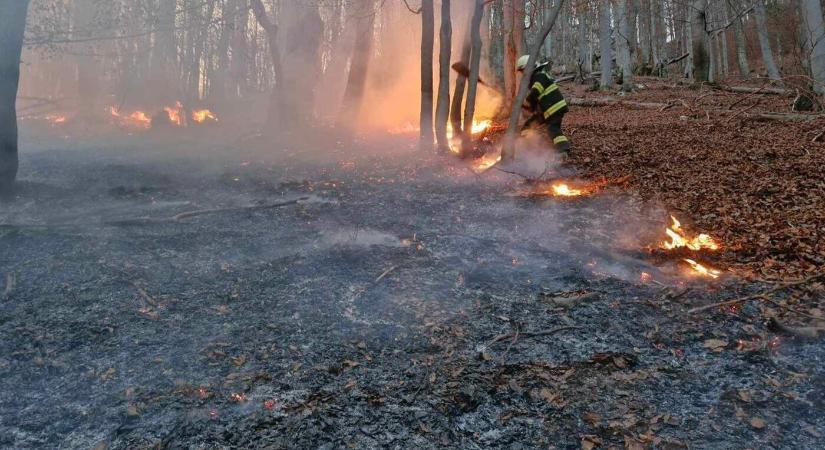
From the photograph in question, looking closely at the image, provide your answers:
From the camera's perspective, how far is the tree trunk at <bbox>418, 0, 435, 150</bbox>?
9.90 meters

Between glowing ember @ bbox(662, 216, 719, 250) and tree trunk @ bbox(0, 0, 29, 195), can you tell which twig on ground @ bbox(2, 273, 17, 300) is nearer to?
tree trunk @ bbox(0, 0, 29, 195)

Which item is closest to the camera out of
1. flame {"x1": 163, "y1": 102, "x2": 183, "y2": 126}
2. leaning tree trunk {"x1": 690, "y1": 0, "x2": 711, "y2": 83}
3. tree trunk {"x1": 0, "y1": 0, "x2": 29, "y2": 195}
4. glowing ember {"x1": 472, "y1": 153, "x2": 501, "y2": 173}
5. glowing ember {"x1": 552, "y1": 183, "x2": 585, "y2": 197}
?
tree trunk {"x1": 0, "y1": 0, "x2": 29, "y2": 195}

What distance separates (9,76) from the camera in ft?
23.0

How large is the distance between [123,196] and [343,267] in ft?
14.7

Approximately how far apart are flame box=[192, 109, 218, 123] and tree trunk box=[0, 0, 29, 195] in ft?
40.1

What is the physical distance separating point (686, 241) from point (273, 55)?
10.7 metres

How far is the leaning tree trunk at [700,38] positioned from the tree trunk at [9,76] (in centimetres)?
1628

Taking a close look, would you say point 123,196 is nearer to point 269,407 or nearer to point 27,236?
point 27,236

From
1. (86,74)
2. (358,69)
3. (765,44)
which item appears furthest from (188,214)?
(765,44)

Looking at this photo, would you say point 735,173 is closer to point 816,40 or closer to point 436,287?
point 436,287

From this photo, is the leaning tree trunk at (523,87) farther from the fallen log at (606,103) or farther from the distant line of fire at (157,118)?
the distant line of fire at (157,118)

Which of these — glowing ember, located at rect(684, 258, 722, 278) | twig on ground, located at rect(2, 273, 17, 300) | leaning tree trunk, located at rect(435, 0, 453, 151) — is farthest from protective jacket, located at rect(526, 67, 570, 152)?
twig on ground, located at rect(2, 273, 17, 300)

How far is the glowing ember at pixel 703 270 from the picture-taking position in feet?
15.3

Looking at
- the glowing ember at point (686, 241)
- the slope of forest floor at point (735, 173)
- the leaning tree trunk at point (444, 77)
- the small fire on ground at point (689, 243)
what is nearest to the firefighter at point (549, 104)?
the slope of forest floor at point (735, 173)
